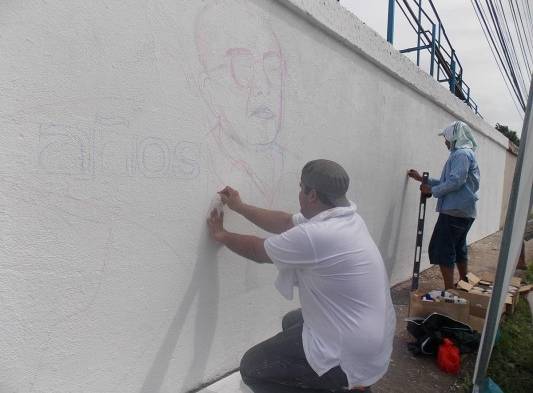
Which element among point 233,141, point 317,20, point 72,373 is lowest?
point 72,373

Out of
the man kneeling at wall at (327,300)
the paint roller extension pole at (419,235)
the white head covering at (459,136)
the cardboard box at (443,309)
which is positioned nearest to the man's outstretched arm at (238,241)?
the man kneeling at wall at (327,300)

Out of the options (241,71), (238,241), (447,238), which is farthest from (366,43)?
(238,241)

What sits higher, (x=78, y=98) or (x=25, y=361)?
(x=78, y=98)

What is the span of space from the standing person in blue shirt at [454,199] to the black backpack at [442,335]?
1136 millimetres

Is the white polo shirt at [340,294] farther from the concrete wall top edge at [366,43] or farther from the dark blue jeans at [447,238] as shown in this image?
the dark blue jeans at [447,238]

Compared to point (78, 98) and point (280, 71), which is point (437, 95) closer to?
point (280, 71)

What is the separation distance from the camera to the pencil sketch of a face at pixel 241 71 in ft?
7.08

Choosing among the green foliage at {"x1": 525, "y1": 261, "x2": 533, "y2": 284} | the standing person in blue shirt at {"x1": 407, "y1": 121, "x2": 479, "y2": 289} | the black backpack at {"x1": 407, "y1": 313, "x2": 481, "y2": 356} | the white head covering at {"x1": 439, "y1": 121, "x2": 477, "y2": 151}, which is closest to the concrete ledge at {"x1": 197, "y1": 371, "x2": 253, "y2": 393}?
the black backpack at {"x1": 407, "y1": 313, "x2": 481, "y2": 356}

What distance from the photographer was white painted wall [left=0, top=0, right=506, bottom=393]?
1511mm

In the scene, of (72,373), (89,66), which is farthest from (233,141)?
(72,373)

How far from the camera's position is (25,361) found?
1557mm

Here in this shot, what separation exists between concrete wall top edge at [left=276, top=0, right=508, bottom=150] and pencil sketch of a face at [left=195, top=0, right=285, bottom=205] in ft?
1.20

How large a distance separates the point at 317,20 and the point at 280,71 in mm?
540

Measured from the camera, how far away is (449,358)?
3004 millimetres
